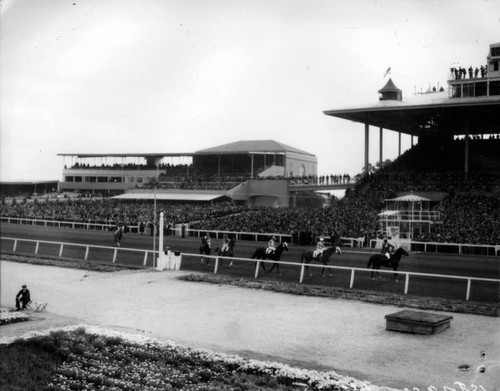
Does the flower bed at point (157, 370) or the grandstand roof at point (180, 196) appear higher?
the grandstand roof at point (180, 196)

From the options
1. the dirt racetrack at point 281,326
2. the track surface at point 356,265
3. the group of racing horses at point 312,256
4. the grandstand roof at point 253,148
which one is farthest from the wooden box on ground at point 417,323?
the grandstand roof at point 253,148

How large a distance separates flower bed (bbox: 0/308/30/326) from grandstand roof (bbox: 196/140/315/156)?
33.6m

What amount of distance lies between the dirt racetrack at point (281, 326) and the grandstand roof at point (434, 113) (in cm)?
1799

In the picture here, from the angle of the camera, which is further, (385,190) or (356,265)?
(385,190)

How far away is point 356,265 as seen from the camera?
19656 mm

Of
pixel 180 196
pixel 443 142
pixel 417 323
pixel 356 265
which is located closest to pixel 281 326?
pixel 417 323

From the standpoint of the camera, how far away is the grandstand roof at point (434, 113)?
28.5 meters

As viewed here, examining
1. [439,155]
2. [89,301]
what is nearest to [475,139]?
[439,155]

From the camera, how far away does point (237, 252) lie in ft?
80.9

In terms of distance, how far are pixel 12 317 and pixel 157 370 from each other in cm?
531

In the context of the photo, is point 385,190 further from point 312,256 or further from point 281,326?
point 281,326

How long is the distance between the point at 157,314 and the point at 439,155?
2479 centimetres

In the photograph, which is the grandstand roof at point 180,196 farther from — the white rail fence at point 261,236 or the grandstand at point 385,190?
the white rail fence at point 261,236

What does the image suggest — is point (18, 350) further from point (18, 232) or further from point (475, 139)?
point (475, 139)
